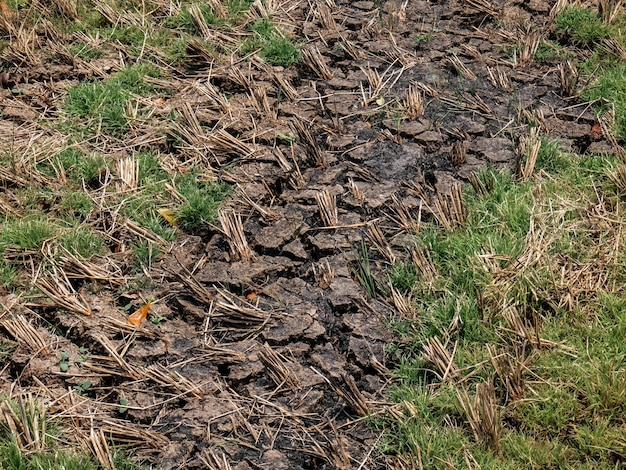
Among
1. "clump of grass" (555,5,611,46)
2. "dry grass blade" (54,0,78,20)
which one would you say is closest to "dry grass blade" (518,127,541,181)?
"clump of grass" (555,5,611,46)

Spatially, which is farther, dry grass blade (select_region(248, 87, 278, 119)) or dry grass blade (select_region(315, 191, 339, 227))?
dry grass blade (select_region(248, 87, 278, 119))

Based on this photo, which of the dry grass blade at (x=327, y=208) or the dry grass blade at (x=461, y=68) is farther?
the dry grass blade at (x=461, y=68)

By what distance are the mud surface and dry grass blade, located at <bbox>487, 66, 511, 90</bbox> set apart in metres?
0.01

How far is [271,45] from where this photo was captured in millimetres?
4590

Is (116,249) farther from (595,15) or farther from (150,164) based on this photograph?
(595,15)

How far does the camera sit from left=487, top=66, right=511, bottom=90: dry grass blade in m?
4.27

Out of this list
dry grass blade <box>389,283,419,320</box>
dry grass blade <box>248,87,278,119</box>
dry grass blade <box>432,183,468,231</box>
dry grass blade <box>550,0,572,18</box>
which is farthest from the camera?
dry grass blade <box>550,0,572,18</box>

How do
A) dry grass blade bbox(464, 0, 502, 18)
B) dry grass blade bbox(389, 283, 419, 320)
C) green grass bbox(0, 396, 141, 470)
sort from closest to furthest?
green grass bbox(0, 396, 141, 470), dry grass blade bbox(389, 283, 419, 320), dry grass blade bbox(464, 0, 502, 18)

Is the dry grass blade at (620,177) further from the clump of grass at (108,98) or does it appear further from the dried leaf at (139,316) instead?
the clump of grass at (108,98)

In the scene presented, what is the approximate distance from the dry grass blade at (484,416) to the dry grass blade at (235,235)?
3.85ft

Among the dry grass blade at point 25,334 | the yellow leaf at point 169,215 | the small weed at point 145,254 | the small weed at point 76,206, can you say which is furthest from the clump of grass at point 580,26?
the dry grass blade at point 25,334

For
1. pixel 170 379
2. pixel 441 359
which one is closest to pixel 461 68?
pixel 441 359

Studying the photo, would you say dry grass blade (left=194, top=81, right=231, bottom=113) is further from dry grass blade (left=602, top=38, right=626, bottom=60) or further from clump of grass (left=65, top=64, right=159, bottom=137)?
dry grass blade (left=602, top=38, right=626, bottom=60)

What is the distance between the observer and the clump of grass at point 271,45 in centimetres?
455
